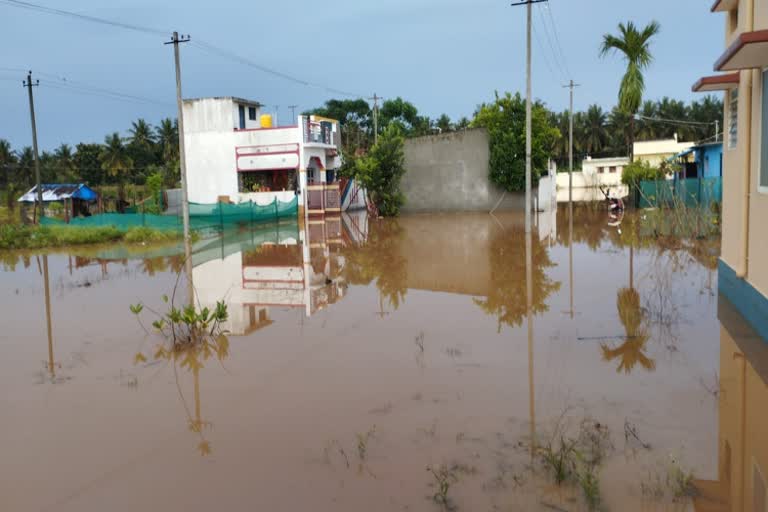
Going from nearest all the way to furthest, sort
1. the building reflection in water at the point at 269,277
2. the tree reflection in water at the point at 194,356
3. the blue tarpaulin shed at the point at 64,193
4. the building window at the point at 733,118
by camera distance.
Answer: the tree reflection in water at the point at 194,356
the building window at the point at 733,118
the building reflection in water at the point at 269,277
the blue tarpaulin shed at the point at 64,193

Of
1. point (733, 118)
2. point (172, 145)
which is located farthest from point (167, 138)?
point (733, 118)

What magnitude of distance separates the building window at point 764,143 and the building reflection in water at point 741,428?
1899 millimetres

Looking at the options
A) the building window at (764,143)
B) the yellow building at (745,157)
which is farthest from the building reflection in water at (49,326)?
the building window at (764,143)

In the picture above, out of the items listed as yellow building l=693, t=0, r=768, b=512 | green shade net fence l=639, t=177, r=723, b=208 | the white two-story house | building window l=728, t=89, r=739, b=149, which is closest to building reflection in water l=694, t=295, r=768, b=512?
yellow building l=693, t=0, r=768, b=512

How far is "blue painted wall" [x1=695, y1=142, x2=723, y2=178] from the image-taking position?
1110 inches

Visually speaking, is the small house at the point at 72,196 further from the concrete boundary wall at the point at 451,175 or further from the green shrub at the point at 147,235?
the concrete boundary wall at the point at 451,175

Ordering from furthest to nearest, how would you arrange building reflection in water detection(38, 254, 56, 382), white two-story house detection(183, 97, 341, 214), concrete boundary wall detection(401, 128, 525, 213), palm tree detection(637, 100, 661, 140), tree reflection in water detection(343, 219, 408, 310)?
palm tree detection(637, 100, 661, 140) → concrete boundary wall detection(401, 128, 525, 213) → white two-story house detection(183, 97, 341, 214) → tree reflection in water detection(343, 219, 408, 310) → building reflection in water detection(38, 254, 56, 382)

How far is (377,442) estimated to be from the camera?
5445 millimetres

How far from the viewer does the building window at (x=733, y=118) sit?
33.6ft

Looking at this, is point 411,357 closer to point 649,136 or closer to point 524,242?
point 524,242

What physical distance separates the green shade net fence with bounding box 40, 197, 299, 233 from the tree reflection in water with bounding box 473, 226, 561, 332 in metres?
12.5

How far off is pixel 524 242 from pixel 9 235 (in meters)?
18.2

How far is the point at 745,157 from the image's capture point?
29.4 feet

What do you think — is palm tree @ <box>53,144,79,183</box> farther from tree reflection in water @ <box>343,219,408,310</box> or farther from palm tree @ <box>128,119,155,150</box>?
tree reflection in water @ <box>343,219,408,310</box>
